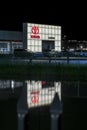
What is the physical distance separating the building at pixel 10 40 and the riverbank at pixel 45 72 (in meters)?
67.2

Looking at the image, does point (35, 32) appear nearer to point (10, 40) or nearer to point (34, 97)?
point (10, 40)

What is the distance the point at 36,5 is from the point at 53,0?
393cm

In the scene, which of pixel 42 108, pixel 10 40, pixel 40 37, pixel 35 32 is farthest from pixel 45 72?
pixel 40 37

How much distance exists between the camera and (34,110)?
1220cm

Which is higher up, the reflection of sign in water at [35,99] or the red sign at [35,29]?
the red sign at [35,29]

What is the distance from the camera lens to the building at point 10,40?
9325 centimetres

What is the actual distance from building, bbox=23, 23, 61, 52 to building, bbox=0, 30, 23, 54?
66.9 inches

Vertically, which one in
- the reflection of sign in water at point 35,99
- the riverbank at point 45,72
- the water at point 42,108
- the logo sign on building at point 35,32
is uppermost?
the logo sign on building at point 35,32

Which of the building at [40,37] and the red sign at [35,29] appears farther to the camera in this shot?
the red sign at [35,29]

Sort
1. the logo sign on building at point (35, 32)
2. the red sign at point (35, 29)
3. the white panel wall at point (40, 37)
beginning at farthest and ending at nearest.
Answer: the white panel wall at point (40, 37) → the logo sign on building at point (35, 32) → the red sign at point (35, 29)

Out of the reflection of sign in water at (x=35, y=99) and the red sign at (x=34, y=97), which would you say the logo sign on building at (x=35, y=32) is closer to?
the red sign at (x=34, y=97)

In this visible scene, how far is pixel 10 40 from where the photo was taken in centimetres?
9869

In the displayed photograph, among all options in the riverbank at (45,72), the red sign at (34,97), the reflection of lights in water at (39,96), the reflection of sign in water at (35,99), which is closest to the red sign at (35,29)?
the riverbank at (45,72)

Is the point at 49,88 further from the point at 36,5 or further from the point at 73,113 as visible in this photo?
the point at 36,5
